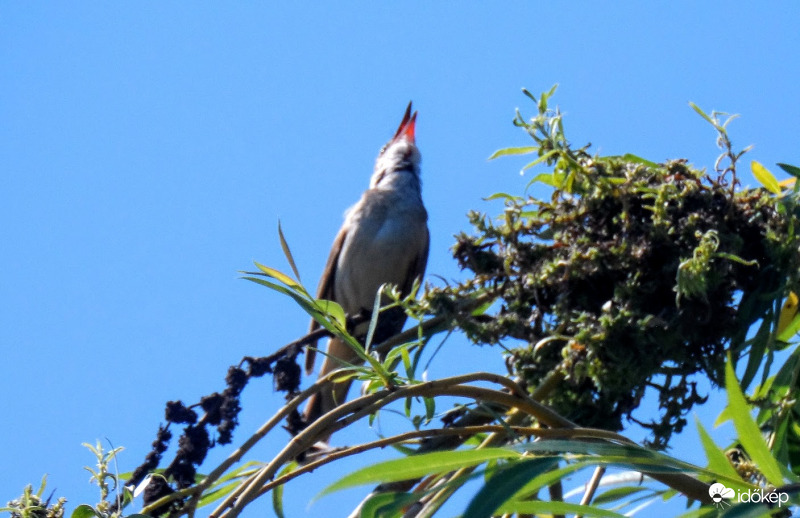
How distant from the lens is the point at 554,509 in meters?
1.94

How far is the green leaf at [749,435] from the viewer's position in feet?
5.57

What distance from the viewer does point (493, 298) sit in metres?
2.85

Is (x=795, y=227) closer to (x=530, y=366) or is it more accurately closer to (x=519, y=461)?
(x=530, y=366)

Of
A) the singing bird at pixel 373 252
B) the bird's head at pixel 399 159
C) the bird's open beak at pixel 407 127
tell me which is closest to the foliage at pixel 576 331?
the singing bird at pixel 373 252

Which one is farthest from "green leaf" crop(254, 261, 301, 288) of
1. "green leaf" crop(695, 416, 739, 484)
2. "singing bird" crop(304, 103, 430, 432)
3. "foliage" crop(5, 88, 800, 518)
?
"singing bird" crop(304, 103, 430, 432)

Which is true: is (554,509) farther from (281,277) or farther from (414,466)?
(281,277)

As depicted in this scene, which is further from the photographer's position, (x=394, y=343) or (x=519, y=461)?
(x=394, y=343)

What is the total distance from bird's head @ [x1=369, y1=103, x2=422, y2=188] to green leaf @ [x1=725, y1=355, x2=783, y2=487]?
14.7ft

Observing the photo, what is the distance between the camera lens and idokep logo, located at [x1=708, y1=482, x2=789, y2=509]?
5.20ft

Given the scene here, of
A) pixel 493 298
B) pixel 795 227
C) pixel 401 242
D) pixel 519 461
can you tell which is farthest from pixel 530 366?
pixel 401 242

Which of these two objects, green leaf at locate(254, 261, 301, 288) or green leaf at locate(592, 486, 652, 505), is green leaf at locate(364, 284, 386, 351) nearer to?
green leaf at locate(254, 261, 301, 288)

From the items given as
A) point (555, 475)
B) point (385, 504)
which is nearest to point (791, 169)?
point (555, 475)

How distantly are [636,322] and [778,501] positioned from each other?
90 cm

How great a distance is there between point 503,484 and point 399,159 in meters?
5.00
